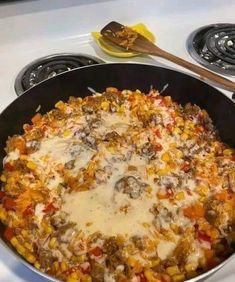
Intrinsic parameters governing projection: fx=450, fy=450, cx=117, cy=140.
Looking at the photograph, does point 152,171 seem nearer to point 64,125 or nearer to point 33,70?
point 64,125

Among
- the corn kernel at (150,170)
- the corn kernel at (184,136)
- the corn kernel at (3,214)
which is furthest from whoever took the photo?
the corn kernel at (184,136)

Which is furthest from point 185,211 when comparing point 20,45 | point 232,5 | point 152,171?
point 232,5

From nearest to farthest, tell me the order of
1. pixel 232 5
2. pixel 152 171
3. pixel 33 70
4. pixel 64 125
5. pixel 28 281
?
1. pixel 28 281
2. pixel 152 171
3. pixel 64 125
4. pixel 33 70
5. pixel 232 5

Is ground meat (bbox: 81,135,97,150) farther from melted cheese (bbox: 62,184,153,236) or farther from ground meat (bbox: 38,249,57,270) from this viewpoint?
ground meat (bbox: 38,249,57,270)

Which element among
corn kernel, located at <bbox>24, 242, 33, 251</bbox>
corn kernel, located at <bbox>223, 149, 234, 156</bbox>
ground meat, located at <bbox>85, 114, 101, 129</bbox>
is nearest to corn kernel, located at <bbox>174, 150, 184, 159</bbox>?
corn kernel, located at <bbox>223, 149, 234, 156</bbox>

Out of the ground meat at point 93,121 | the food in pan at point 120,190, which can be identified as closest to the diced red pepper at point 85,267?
the food in pan at point 120,190

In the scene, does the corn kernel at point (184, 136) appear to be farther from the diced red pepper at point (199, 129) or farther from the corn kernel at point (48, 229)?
the corn kernel at point (48, 229)
